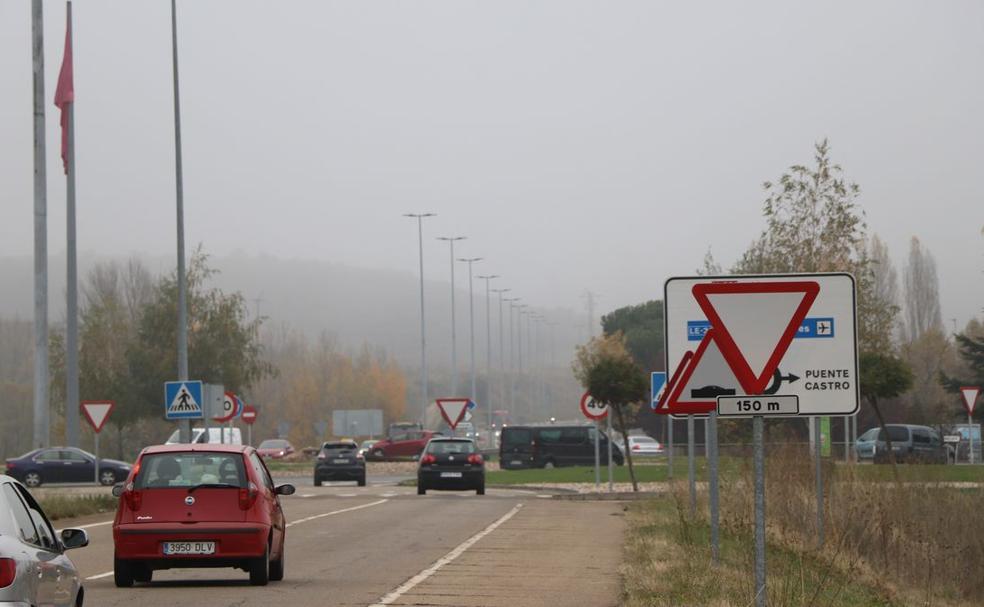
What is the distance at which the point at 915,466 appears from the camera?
23.6 m

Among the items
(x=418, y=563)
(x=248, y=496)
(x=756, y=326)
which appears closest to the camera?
(x=756, y=326)

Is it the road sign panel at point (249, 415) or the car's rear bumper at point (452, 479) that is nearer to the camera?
the car's rear bumper at point (452, 479)

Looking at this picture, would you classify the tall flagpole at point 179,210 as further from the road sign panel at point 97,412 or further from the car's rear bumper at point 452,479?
the car's rear bumper at point 452,479

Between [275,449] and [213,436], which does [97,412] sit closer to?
[213,436]

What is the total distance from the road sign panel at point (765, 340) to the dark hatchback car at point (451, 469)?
2252cm

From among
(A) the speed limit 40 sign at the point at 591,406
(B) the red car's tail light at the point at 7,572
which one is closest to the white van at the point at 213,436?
(A) the speed limit 40 sign at the point at 591,406

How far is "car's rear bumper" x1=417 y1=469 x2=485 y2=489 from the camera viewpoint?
4259cm

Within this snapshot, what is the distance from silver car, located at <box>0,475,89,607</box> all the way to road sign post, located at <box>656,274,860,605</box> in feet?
13.7

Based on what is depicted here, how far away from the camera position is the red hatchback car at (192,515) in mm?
16516

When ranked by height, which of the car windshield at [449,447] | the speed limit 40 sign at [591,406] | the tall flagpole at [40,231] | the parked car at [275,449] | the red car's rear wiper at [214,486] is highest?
the tall flagpole at [40,231]

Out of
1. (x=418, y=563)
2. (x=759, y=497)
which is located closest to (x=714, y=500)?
(x=418, y=563)

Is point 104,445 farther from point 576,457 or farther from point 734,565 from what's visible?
point 734,565

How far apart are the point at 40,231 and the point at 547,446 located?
38.8 m

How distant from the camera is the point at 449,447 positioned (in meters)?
43.0
